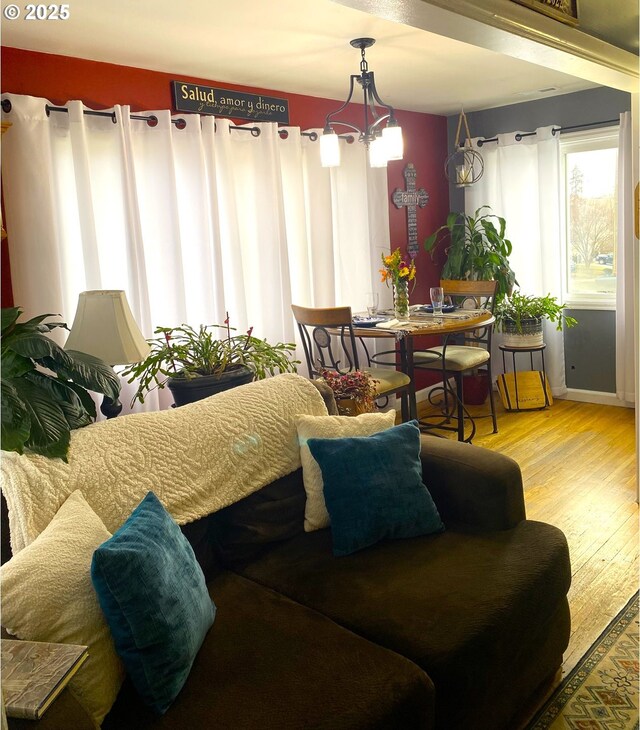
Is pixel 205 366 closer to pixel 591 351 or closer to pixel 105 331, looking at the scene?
pixel 105 331

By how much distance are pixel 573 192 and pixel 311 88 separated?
229cm

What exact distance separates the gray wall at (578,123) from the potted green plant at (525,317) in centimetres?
21

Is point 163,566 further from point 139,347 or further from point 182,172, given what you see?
point 182,172

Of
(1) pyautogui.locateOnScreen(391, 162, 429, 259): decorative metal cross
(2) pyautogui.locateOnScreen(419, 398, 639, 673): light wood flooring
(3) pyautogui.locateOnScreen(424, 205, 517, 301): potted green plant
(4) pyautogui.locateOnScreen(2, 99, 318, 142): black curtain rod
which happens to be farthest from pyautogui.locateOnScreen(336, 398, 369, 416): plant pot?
(1) pyautogui.locateOnScreen(391, 162, 429, 259): decorative metal cross

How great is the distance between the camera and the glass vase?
4.45 metres

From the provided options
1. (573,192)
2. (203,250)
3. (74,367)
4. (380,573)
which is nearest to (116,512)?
(74,367)

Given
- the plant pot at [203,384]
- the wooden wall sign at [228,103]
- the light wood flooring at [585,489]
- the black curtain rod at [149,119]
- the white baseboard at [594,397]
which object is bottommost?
the light wood flooring at [585,489]

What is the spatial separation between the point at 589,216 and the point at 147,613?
4921 millimetres

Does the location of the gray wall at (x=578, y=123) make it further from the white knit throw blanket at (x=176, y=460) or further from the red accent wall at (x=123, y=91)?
the white knit throw blanket at (x=176, y=460)

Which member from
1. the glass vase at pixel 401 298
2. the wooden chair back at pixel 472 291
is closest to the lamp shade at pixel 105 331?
the glass vase at pixel 401 298

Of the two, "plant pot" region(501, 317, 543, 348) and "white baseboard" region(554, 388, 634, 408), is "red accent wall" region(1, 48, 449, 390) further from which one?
"white baseboard" region(554, 388, 634, 408)

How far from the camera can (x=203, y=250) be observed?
4.06 meters

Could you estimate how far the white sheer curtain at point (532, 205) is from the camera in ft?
17.6

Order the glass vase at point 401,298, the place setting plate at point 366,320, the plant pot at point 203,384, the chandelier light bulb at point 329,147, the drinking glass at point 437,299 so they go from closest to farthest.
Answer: the plant pot at point 203,384, the chandelier light bulb at point 329,147, the place setting plate at point 366,320, the glass vase at point 401,298, the drinking glass at point 437,299
